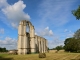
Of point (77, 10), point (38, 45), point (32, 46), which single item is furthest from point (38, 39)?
point (77, 10)

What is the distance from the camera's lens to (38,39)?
81.1m

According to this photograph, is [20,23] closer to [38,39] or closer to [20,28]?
[20,28]

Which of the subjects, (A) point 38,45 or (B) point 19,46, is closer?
(B) point 19,46

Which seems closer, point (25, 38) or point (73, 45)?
point (25, 38)

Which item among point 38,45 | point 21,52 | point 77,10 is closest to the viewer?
point 77,10

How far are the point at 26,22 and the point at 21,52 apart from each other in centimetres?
1326

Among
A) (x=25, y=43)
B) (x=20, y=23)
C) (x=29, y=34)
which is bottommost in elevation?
(x=25, y=43)

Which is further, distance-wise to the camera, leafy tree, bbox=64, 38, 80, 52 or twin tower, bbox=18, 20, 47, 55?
twin tower, bbox=18, 20, 47, 55

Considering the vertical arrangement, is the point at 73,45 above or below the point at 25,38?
below

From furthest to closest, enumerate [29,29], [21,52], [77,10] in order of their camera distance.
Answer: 1. [29,29]
2. [21,52]
3. [77,10]

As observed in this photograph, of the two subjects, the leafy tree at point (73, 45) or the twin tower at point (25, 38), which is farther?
the twin tower at point (25, 38)

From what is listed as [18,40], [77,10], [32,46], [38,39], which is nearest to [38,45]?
[38,39]

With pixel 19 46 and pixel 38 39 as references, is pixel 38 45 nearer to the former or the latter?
pixel 38 39

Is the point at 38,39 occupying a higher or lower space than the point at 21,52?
higher
